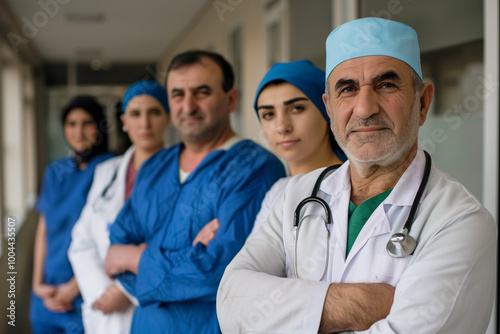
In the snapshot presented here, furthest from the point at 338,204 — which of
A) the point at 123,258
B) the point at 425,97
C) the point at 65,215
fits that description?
the point at 65,215

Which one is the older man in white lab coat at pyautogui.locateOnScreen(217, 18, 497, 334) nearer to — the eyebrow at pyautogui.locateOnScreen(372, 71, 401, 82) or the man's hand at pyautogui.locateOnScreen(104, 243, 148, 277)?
the eyebrow at pyautogui.locateOnScreen(372, 71, 401, 82)

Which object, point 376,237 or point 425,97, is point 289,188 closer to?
point 376,237

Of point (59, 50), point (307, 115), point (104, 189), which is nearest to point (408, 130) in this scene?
point (307, 115)

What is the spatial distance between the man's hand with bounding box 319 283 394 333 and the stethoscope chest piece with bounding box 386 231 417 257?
6cm

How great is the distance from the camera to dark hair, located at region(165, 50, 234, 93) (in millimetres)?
1760

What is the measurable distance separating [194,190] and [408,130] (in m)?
→ 0.91

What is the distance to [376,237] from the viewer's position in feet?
3.13

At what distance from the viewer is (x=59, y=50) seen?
8.16 metres

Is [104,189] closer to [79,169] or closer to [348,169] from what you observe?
[79,169]


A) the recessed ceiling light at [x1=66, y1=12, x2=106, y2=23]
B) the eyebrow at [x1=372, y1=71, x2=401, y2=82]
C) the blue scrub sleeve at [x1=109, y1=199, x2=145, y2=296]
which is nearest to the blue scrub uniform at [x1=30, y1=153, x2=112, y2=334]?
the blue scrub sleeve at [x1=109, y1=199, x2=145, y2=296]

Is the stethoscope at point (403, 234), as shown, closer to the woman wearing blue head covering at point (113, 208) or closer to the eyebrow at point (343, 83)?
the eyebrow at point (343, 83)

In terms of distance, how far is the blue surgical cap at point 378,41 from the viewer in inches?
36.3

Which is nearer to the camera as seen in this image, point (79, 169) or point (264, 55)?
point (79, 169)

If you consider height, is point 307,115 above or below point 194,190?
above
